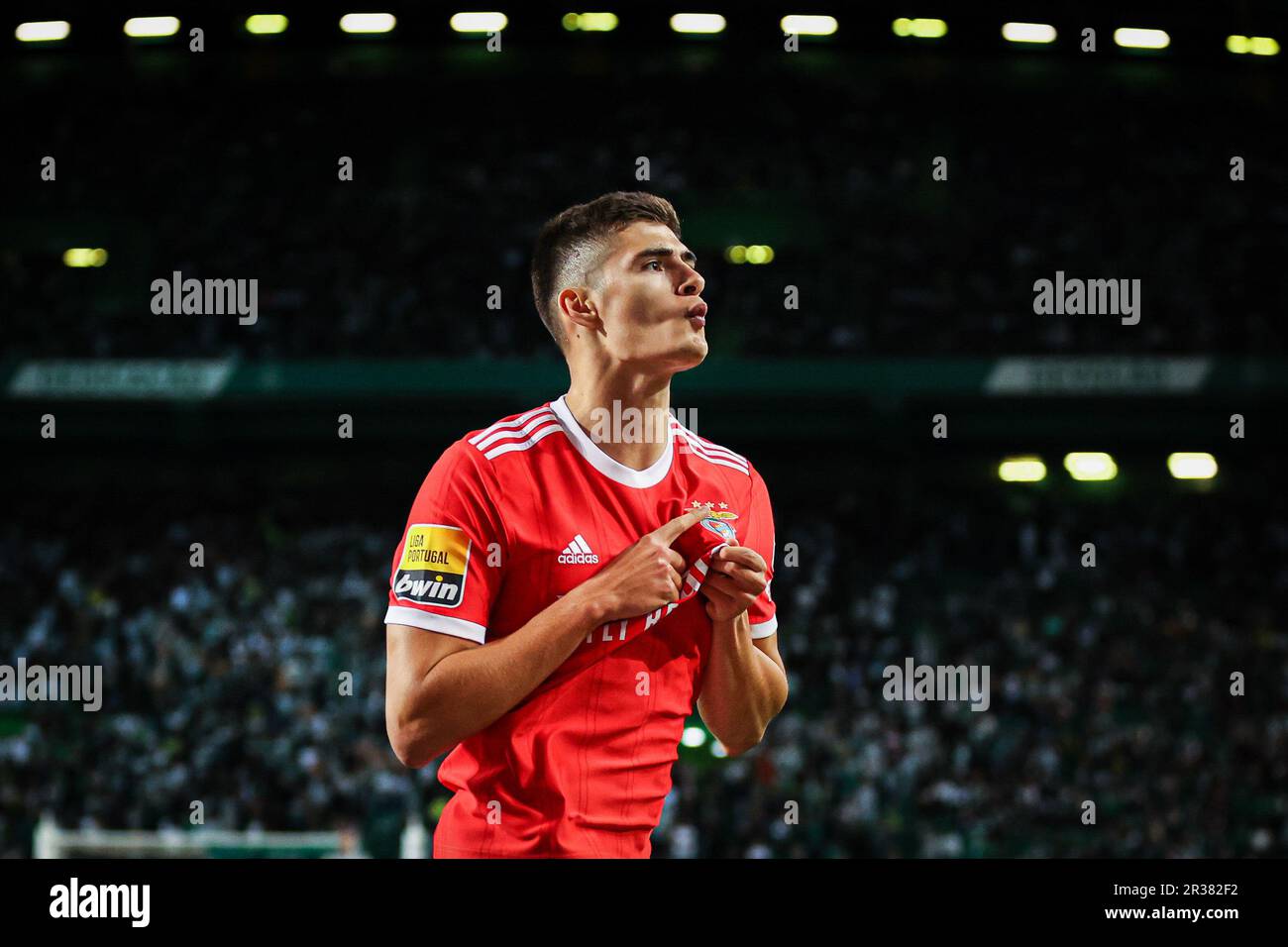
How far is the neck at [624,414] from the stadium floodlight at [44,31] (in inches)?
821

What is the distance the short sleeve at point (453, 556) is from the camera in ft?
8.23

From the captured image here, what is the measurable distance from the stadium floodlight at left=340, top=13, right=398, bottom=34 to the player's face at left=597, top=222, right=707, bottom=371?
64.2ft

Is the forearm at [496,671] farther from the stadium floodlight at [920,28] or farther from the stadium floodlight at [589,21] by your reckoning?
the stadium floodlight at [920,28]

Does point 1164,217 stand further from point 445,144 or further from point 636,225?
point 636,225

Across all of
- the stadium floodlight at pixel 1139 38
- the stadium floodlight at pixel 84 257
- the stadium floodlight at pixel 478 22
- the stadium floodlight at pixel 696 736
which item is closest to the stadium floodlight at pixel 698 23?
the stadium floodlight at pixel 478 22

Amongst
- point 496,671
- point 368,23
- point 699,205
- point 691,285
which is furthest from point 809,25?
point 496,671

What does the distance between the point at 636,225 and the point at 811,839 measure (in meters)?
10.9

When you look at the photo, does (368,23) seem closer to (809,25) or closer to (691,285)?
(809,25)

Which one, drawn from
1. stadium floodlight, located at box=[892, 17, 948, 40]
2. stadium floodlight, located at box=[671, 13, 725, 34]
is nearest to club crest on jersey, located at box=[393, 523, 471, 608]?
stadium floodlight, located at box=[671, 13, 725, 34]

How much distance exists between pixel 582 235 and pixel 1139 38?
66.9 ft

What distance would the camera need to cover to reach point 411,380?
1827 cm

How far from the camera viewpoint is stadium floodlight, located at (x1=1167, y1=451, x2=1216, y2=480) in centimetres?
1884

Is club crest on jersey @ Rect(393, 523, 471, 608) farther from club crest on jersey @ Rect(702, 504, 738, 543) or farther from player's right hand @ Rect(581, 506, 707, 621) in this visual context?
club crest on jersey @ Rect(702, 504, 738, 543)
